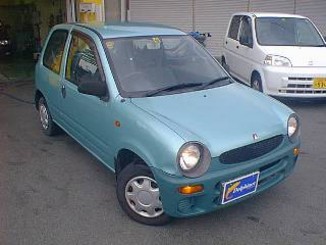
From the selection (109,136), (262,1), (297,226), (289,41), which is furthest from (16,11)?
(297,226)

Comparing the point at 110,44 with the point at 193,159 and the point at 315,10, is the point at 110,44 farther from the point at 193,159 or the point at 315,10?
the point at 315,10

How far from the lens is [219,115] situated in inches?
121

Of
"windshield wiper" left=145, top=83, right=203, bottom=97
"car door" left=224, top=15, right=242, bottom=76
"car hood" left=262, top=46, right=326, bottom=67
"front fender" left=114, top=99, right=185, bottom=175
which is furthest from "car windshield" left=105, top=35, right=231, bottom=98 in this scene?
"car door" left=224, top=15, right=242, bottom=76

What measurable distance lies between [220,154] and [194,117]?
422mm

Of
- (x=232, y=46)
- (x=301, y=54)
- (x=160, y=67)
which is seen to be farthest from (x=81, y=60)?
(x=232, y=46)

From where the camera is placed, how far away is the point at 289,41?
691 cm

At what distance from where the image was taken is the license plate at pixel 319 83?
20.3 ft

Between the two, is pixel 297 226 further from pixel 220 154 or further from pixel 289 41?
pixel 289 41

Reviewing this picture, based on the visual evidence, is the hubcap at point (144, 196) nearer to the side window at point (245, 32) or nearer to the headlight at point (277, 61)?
the headlight at point (277, 61)

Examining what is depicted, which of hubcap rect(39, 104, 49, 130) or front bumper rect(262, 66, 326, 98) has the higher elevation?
front bumper rect(262, 66, 326, 98)

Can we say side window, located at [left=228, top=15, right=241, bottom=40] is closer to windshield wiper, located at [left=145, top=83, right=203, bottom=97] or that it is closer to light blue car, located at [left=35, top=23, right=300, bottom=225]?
light blue car, located at [left=35, top=23, right=300, bottom=225]

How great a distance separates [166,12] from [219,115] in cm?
1086

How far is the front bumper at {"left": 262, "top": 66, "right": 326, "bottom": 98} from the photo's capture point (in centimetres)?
619

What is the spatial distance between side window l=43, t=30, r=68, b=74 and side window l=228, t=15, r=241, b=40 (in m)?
4.26
